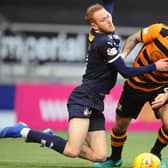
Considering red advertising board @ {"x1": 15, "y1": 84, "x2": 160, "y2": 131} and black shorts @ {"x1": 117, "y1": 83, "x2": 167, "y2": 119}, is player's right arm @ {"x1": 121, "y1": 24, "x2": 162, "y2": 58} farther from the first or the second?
red advertising board @ {"x1": 15, "y1": 84, "x2": 160, "y2": 131}

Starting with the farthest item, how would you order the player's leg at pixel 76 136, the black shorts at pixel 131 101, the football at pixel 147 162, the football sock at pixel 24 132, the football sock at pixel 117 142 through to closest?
the football sock at pixel 117 142, the black shorts at pixel 131 101, the football sock at pixel 24 132, the player's leg at pixel 76 136, the football at pixel 147 162

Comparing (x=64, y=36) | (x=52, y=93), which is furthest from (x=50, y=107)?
(x=64, y=36)

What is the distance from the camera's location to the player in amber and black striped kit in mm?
9227

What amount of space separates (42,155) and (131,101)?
238 cm

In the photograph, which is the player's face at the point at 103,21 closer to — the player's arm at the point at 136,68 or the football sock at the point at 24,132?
the player's arm at the point at 136,68

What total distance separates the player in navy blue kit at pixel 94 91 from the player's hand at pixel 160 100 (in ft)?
1.18

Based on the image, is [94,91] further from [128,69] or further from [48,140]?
[48,140]

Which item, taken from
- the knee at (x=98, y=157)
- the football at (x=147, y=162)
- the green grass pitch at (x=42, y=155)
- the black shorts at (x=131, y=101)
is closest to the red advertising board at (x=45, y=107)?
the green grass pitch at (x=42, y=155)

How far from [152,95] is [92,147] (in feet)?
3.36

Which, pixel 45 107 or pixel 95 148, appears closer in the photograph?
pixel 95 148

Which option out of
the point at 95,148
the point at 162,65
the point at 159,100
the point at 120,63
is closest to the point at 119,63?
the point at 120,63

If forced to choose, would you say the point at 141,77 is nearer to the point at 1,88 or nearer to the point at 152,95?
the point at 152,95

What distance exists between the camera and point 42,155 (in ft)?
37.4

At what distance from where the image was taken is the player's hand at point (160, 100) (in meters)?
8.80
